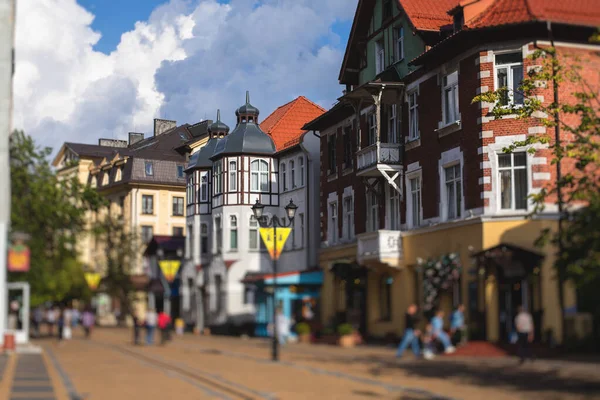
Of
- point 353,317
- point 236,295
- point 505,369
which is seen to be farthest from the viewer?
point 236,295

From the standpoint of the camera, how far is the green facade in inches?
1475

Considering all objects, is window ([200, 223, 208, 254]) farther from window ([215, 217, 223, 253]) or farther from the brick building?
the brick building

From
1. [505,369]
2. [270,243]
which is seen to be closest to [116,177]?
[270,243]

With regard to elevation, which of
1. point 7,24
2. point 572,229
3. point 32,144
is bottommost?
point 572,229

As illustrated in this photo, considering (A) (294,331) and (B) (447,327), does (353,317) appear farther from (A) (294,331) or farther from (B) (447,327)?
(B) (447,327)

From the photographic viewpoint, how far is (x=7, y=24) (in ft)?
117

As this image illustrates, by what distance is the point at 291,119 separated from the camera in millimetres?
61844

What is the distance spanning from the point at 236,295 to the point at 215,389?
126 ft

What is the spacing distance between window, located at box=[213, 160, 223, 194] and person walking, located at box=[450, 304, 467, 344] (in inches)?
1176

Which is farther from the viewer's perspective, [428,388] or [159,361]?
[159,361]

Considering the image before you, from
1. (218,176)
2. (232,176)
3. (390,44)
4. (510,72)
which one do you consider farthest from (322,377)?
(218,176)

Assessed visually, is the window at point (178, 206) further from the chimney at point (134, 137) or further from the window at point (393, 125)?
the window at point (393, 125)

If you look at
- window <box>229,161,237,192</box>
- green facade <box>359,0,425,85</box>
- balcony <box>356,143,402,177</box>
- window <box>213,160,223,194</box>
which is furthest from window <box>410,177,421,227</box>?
window <box>213,160,223,194</box>

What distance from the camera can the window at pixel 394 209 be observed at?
39156 millimetres
